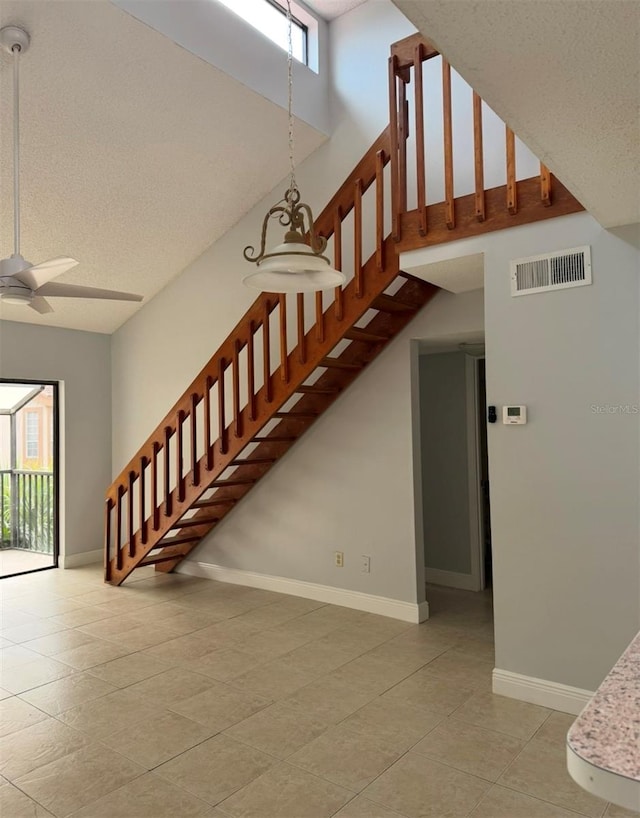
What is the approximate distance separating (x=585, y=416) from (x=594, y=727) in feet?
7.80

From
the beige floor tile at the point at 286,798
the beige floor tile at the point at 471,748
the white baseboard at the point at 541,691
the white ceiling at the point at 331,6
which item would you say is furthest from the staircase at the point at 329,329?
the beige floor tile at the point at 286,798

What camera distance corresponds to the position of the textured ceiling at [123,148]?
3.73 meters

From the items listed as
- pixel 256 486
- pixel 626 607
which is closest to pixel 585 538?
pixel 626 607

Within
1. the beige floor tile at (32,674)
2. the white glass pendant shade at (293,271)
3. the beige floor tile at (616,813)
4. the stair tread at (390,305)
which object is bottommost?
the beige floor tile at (616,813)

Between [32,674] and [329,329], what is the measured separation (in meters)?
2.89

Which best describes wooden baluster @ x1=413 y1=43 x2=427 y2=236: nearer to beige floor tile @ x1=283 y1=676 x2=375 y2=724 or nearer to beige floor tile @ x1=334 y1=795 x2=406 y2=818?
beige floor tile @ x1=283 y1=676 x2=375 y2=724

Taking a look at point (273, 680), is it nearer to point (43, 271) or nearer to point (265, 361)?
point (265, 361)

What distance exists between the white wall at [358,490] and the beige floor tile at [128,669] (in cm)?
165

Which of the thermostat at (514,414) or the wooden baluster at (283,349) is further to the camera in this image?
the wooden baluster at (283,349)

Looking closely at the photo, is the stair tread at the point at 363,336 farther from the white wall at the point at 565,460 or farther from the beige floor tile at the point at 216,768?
the beige floor tile at the point at 216,768

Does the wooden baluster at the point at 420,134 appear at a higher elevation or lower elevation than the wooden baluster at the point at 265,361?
higher

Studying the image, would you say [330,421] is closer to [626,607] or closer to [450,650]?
[450,650]

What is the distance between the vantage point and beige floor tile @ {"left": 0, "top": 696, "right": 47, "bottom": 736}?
304 cm

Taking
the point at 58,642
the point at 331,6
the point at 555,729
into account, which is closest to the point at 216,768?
the point at 555,729
